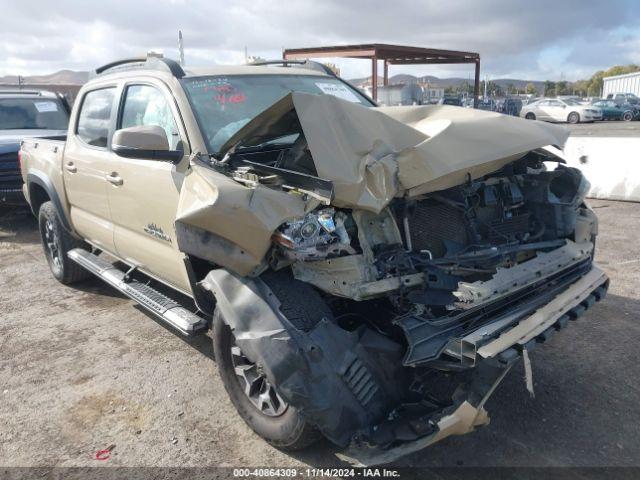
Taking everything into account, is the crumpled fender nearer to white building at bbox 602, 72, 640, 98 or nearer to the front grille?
the front grille

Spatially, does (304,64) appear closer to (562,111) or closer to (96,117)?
(96,117)

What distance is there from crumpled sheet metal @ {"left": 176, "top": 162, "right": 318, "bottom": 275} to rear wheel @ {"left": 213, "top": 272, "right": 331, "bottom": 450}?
23cm

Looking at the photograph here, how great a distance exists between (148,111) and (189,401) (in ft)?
6.84

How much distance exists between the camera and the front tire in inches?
226

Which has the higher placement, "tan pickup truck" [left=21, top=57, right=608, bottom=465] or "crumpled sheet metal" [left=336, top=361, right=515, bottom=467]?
"tan pickup truck" [left=21, top=57, right=608, bottom=465]

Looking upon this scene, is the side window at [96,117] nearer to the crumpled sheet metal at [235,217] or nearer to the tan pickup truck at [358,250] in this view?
the tan pickup truck at [358,250]

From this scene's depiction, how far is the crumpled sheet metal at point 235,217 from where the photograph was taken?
2654 mm

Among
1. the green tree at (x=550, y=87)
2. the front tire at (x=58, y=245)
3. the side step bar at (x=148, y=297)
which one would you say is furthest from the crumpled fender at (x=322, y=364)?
the green tree at (x=550, y=87)

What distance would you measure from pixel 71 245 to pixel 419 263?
13.8ft

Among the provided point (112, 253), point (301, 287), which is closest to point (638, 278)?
point (301, 287)

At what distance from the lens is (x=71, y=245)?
5.72m

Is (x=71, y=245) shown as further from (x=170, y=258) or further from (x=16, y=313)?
(x=170, y=258)

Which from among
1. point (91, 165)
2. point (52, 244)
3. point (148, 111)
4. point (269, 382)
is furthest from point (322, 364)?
point (52, 244)

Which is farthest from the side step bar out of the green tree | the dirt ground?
the green tree
